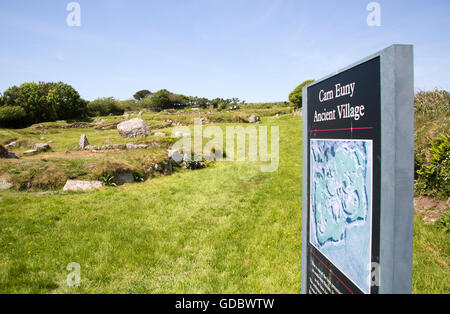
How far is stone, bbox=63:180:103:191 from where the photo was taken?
8.68 metres

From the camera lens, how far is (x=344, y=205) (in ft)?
7.25

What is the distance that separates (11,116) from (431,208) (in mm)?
44578

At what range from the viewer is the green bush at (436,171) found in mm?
5689

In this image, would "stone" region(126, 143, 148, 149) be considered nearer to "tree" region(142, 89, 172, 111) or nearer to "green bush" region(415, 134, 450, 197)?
"green bush" region(415, 134, 450, 197)

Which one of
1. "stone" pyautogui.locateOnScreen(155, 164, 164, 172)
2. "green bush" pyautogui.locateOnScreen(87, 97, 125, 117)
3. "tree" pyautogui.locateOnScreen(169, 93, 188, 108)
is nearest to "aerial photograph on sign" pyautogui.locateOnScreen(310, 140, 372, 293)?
"stone" pyautogui.locateOnScreen(155, 164, 164, 172)

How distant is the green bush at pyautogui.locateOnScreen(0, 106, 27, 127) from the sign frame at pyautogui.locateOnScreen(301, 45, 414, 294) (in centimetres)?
4310

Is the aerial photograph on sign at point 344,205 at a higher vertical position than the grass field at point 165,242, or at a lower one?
higher

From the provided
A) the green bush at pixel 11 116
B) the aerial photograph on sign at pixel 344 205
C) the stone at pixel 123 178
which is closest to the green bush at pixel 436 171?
the aerial photograph on sign at pixel 344 205

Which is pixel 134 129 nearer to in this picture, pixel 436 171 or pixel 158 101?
pixel 436 171

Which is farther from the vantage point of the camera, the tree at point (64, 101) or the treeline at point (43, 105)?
the tree at point (64, 101)

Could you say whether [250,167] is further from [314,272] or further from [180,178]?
[314,272]

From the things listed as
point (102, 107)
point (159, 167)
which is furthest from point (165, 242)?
point (102, 107)

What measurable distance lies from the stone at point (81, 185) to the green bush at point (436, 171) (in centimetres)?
1130

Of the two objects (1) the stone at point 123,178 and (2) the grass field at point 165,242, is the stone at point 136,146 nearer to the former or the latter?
(1) the stone at point 123,178
